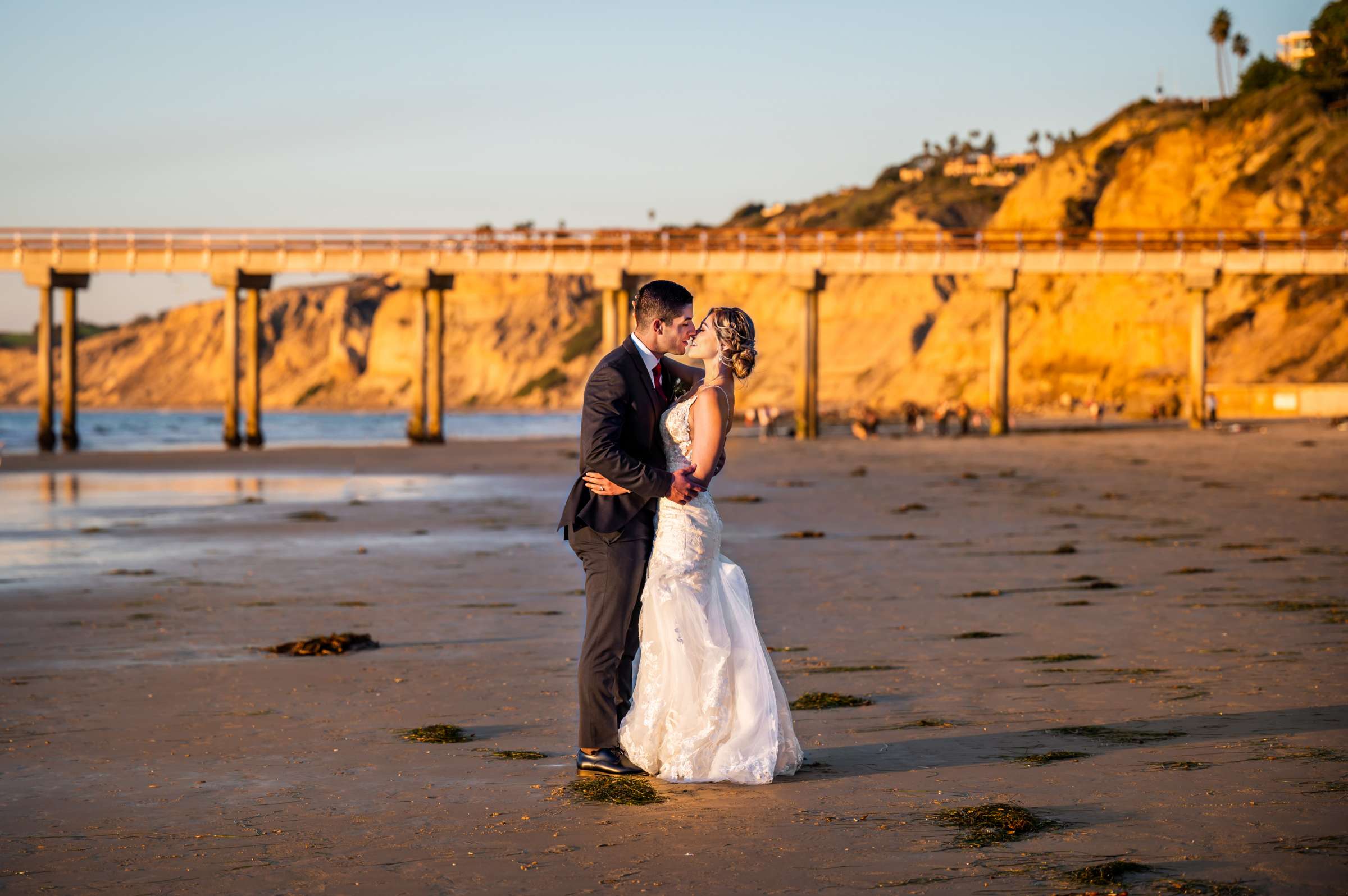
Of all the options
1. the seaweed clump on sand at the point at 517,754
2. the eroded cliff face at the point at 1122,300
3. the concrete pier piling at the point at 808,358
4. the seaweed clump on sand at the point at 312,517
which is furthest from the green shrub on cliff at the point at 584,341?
the seaweed clump on sand at the point at 517,754

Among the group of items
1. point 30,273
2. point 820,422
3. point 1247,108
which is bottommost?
point 820,422

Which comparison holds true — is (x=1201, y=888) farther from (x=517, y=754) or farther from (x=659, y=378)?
(x=517, y=754)

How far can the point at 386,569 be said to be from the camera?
1425cm

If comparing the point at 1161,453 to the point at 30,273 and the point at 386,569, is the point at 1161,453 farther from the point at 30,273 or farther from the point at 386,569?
the point at 30,273

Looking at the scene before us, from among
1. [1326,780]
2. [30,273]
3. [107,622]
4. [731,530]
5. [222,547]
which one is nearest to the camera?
[1326,780]

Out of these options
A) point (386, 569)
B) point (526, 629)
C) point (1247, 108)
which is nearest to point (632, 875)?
point (526, 629)

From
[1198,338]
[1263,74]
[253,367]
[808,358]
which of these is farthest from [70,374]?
[1263,74]

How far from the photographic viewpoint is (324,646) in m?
9.60

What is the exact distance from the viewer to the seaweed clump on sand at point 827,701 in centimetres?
775

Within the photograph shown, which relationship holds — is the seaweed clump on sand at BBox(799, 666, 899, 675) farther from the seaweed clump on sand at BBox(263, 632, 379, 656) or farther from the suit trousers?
the seaweed clump on sand at BBox(263, 632, 379, 656)

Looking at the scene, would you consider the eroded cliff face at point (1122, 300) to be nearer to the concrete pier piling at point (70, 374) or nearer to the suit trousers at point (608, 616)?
the concrete pier piling at point (70, 374)

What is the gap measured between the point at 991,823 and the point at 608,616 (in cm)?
188

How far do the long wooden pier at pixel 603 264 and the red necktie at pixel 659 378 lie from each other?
4239cm

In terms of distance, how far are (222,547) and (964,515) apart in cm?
951
